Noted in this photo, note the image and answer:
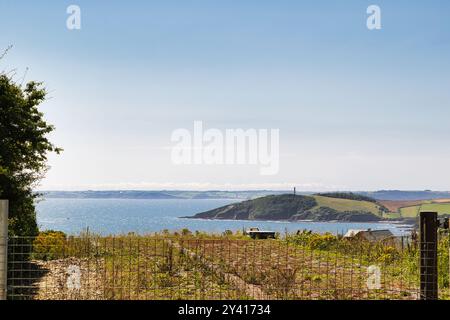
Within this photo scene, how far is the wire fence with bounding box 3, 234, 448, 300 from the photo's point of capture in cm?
1352

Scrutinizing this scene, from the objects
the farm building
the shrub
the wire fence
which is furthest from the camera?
the farm building

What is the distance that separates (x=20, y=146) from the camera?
1648 centimetres

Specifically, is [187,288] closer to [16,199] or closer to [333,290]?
[333,290]

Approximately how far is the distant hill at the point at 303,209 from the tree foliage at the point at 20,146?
132 metres

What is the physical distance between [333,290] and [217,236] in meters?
13.6

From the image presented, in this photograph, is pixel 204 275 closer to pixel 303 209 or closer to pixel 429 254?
pixel 429 254

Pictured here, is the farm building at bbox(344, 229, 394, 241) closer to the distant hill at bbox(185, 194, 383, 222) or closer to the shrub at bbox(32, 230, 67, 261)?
the shrub at bbox(32, 230, 67, 261)

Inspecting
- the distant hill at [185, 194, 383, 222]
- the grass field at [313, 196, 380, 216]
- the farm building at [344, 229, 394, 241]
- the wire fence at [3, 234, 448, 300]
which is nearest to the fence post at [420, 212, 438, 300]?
the wire fence at [3, 234, 448, 300]

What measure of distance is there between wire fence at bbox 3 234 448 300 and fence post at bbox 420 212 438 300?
820mm

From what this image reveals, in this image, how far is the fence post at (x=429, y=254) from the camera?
37.7 feet

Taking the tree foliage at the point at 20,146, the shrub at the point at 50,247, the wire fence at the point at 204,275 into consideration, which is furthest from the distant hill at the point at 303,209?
the tree foliage at the point at 20,146
